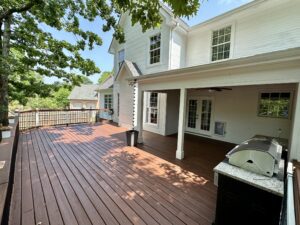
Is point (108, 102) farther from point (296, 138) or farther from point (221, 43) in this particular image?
point (296, 138)

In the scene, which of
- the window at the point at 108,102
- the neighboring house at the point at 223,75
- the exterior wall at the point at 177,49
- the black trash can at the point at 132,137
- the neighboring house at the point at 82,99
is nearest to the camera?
the neighboring house at the point at 223,75

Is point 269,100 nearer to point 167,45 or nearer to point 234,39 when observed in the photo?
point 234,39

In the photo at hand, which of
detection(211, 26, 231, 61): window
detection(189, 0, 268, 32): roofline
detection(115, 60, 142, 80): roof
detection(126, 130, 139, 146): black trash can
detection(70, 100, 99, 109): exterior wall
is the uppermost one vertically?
detection(189, 0, 268, 32): roofline

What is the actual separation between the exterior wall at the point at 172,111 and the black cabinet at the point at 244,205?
5844 millimetres

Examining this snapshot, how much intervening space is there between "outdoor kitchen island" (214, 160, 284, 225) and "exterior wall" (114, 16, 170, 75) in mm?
6375

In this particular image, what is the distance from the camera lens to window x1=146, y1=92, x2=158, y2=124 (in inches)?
332

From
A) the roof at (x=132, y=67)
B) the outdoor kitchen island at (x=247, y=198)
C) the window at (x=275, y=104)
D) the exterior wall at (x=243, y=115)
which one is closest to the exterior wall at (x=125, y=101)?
the roof at (x=132, y=67)

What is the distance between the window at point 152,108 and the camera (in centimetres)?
845

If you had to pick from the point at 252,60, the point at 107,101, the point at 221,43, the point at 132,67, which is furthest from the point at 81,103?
the point at 252,60

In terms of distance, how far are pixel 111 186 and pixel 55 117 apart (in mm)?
8534

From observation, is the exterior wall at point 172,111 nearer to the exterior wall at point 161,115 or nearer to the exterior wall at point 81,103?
the exterior wall at point 161,115

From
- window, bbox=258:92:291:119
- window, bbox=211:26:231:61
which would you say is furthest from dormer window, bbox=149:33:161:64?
window, bbox=258:92:291:119

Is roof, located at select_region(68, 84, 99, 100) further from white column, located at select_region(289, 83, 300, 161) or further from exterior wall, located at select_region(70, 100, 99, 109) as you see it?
white column, located at select_region(289, 83, 300, 161)

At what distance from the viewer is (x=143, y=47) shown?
8953 mm
